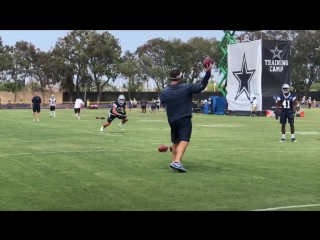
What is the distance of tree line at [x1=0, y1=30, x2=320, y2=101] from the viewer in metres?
82.5

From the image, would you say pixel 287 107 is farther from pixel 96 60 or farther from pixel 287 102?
pixel 96 60

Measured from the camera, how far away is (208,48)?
85.3 metres

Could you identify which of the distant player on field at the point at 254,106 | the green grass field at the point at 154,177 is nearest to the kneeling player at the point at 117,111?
the green grass field at the point at 154,177

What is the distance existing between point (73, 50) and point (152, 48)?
40.1 ft

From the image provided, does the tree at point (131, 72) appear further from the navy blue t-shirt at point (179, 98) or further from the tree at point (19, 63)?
the navy blue t-shirt at point (179, 98)

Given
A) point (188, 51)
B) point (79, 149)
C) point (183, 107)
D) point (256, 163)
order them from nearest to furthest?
point (183, 107)
point (256, 163)
point (79, 149)
point (188, 51)

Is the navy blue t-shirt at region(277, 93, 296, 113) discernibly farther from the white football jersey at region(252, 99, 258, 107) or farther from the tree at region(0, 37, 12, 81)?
the tree at region(0, 37, 12, 81)

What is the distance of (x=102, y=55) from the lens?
8331 centimetres

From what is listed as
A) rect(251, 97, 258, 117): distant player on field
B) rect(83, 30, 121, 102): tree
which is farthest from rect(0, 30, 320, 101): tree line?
rect(251, 97, 258, 117): distant player on field
